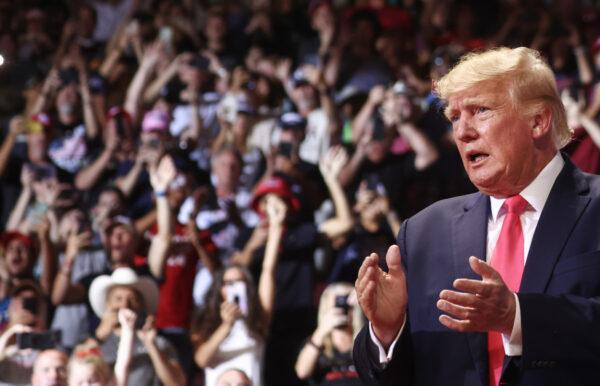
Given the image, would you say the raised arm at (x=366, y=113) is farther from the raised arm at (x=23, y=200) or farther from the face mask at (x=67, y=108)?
the raised arm at (x=23, y=200)

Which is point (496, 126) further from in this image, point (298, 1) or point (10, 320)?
point (298, 1)

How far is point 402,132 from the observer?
21.6 feet

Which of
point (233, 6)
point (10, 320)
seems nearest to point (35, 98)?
point (233, 6)

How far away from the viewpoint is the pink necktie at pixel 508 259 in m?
2.03

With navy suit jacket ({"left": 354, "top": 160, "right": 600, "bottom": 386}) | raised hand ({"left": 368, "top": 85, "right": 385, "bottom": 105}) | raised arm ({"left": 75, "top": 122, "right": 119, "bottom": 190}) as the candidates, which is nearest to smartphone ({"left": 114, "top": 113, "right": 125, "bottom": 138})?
raised arm ({"left": 75, "top": 122, "right": 119, "bottom": 190})

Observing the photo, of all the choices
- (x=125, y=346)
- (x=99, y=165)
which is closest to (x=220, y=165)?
(x=99, y=165)

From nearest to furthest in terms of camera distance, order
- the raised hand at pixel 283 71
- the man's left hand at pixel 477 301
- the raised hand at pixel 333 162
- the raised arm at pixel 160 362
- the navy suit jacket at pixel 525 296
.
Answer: the man's left hand at pixel 477 301 → the navy suit jacket at pixel 525 296 → the raised arm at pixel 160 362 → the raised hand at pixel 333 162 → the raised hand at pixel 283 71

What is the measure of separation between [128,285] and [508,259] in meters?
3.46

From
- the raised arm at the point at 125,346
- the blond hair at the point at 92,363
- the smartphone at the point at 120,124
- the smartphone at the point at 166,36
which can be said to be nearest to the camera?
the blond hair at the point at 92,363

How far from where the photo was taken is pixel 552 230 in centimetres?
201

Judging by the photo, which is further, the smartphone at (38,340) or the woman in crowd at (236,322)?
the woman in crowd at (236,322)

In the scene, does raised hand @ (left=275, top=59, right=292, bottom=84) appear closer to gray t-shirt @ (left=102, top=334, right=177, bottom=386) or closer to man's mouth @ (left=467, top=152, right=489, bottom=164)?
gray t-shirt @ (left=102, top=334, right=177, bottom=386)

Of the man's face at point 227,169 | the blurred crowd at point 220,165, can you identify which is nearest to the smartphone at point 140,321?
the blurred crowd at point 220,165

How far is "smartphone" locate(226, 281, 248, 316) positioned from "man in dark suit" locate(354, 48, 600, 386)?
323 centimetres
